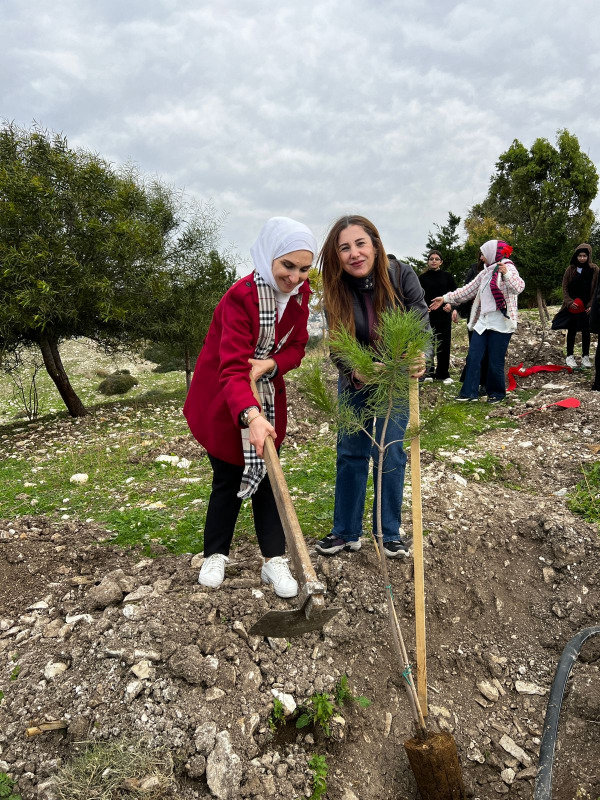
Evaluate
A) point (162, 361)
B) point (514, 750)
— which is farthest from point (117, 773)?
point (162, 361)

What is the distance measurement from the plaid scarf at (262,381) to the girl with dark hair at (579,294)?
8.03 meters

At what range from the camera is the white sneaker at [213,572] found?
3.04 meters

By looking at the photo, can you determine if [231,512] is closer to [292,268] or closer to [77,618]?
[77,618]

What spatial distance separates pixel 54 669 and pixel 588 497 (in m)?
3.85

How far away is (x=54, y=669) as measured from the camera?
8.52 ft

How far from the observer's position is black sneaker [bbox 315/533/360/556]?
3.45m

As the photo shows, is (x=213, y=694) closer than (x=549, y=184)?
Yes

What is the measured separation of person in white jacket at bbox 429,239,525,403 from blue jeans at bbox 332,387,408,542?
402 cm

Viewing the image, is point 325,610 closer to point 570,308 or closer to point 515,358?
point 570,308

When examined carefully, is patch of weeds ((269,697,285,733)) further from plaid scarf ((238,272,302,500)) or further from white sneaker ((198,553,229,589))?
plaid scarf ((238,272,302,500))

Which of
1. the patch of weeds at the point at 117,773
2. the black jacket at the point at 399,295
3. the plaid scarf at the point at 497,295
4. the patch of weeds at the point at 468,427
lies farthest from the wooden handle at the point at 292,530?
the plaid scarf at the point at 497,295

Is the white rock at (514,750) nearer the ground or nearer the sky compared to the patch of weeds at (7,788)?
nearer the ground

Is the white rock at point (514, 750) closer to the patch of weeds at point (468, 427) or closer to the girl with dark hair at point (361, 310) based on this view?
the girl with dark hair at point (361, 310)

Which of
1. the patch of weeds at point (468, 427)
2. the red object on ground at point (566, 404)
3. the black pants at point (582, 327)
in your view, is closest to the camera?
the patch of weeds at point (468, 427)
